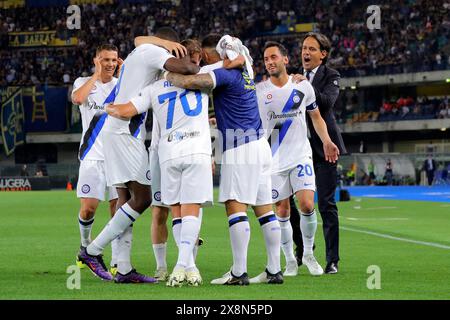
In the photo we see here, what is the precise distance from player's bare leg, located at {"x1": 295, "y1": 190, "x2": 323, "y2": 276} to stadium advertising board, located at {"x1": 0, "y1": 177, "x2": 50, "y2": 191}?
1622 inches

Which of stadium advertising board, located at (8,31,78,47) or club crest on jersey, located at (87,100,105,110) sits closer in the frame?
club crest on jersey, located at (87,100,105,110)

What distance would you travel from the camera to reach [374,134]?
5847 cm

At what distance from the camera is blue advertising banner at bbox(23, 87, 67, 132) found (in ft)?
184

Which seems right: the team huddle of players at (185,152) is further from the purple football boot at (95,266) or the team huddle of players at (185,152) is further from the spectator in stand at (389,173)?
the spectator in stand at (389,173)

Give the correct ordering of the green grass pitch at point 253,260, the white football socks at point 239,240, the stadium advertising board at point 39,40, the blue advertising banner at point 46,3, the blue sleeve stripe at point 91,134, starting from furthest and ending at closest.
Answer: the blue advertising banner at point 46,3, the stadium advertising board at point 39,40, the blue sleeve stripe at point 91,134, the white football socks at point 239,240, the green grass pitch at point 253,260

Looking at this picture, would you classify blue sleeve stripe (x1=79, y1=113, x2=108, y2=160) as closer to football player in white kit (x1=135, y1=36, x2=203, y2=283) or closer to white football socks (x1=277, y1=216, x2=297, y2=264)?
football player in white kit (x1=135, y1=36, x2=203, y2=283)

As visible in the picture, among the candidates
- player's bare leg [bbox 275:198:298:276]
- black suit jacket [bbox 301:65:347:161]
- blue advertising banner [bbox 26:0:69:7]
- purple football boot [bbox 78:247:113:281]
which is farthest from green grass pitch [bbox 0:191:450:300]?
blue advertising banner [bbox 26:0:69:7]

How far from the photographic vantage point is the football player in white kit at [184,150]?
8172 mm

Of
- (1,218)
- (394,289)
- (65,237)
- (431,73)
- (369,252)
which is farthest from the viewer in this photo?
(431,73)

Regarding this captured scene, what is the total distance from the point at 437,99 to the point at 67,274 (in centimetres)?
4691

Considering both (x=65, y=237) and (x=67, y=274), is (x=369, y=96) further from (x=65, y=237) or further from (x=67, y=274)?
(x=67, y=274)

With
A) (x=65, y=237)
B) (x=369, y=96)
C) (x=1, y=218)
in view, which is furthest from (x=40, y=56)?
(x=65, y=237)

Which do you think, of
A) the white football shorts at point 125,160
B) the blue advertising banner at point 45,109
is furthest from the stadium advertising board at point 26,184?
the white football shorts at point 125,160

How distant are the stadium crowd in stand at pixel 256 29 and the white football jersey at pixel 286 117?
44.3 meters
